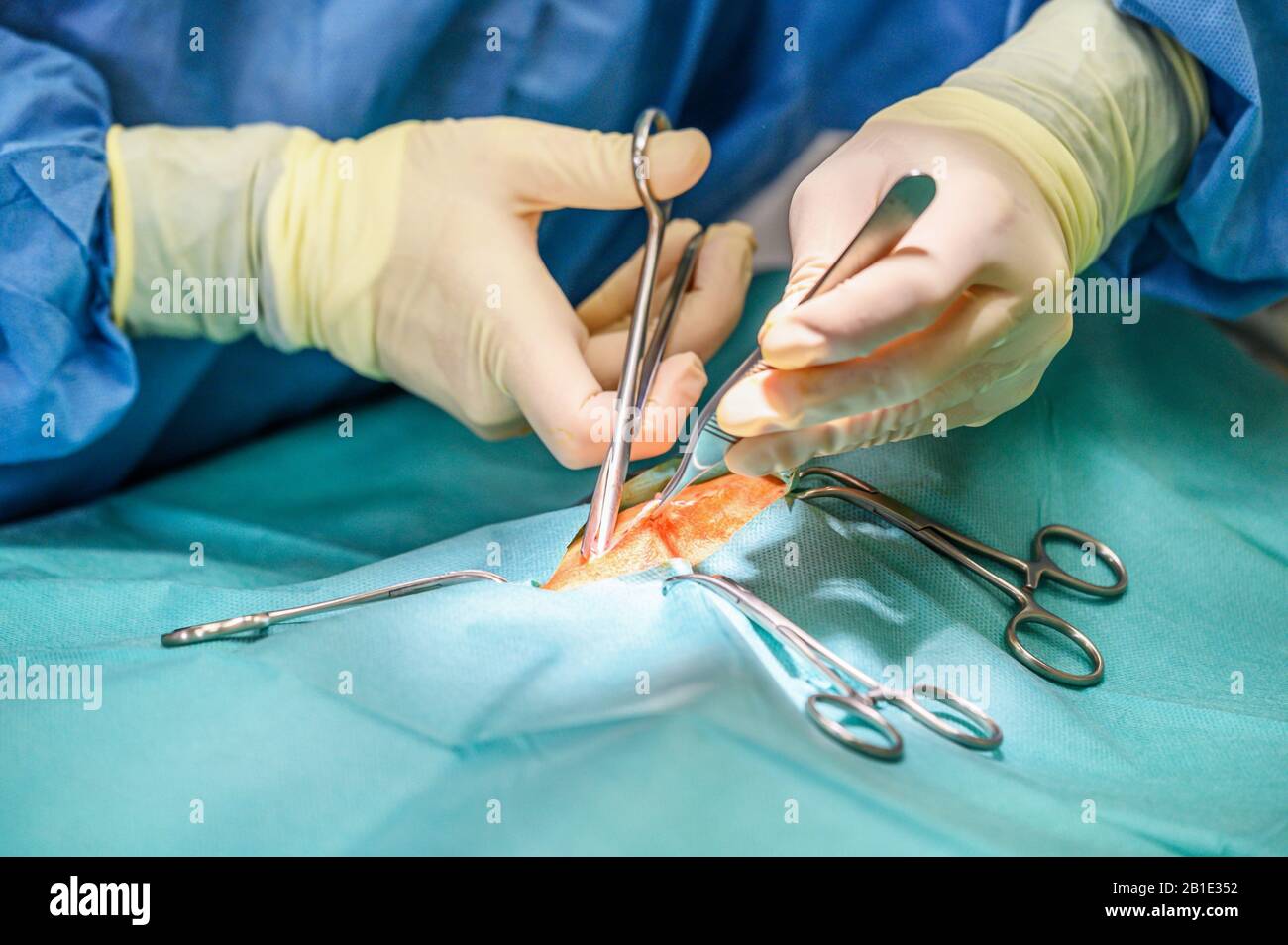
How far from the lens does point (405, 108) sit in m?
1.73

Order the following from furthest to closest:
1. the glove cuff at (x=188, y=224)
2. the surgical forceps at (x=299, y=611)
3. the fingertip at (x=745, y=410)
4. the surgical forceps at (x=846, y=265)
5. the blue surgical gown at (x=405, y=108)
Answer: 1. the glove cuff at (x=188, y=224)
2. the blue surgical gown at (x=405, y=108)
3. the surgical forceps at (x=299, y=611)
4. the fingertip at (x=745, y=410)
5. the surgical forceps at (x=846, y=265)

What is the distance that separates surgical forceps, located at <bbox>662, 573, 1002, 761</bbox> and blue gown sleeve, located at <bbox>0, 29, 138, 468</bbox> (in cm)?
98

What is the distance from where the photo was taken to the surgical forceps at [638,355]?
1283 mm

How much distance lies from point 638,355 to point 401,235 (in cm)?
47

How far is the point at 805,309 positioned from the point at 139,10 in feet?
3.84

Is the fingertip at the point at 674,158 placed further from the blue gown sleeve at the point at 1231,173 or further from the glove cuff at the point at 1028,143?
the blue gown sleeve at the point at 1231,173

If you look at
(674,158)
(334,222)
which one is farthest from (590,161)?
(334,222)

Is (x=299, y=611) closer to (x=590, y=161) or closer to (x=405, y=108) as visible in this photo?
(x=590, y=161)

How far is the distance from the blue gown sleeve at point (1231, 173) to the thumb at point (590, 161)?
0.64 m

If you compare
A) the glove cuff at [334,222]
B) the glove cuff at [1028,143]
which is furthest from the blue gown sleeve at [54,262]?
the glove cuff at [1028,143]

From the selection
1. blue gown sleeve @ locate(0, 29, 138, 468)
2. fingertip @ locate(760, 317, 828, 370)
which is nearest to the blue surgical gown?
blue gown sleeve @ locate(0, 29, 138, 468)

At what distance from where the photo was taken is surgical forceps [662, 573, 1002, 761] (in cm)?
97
